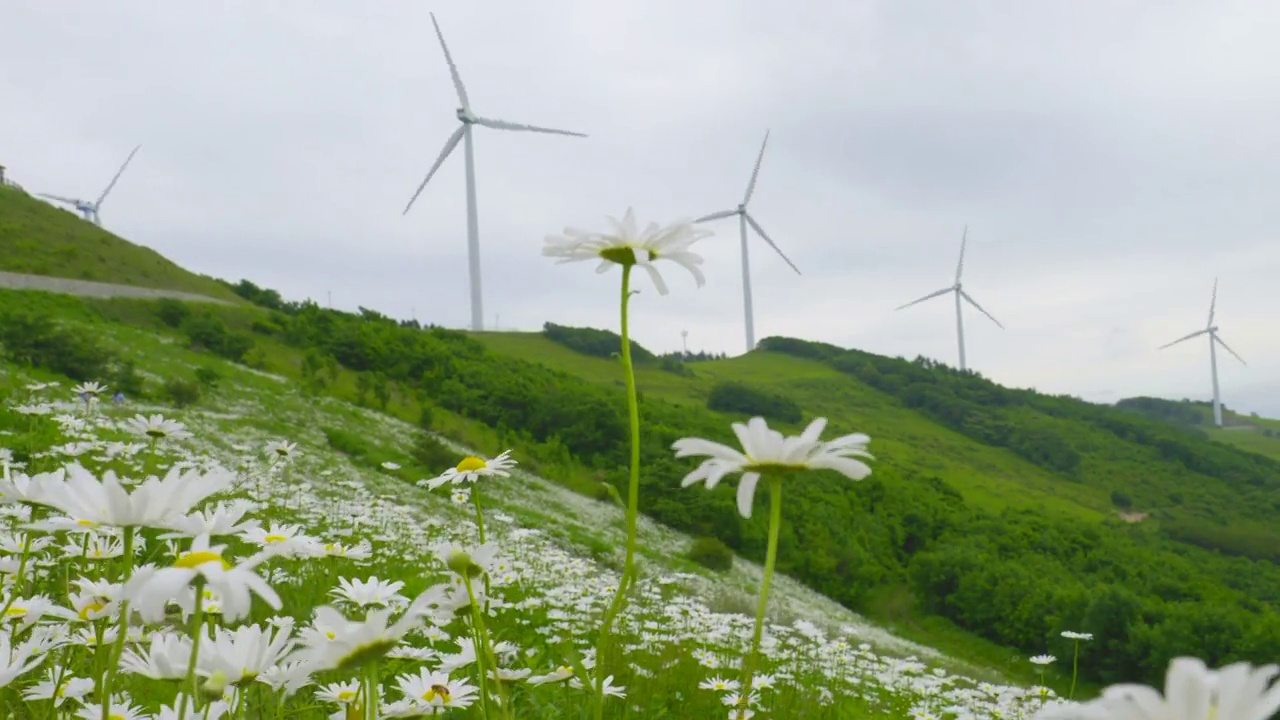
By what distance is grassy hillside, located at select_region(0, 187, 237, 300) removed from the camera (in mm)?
45469

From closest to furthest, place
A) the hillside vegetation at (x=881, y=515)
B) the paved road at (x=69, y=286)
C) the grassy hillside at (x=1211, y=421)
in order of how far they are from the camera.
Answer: the hillside vegetation at (x=881, y=515), the paved road at (x=69, y=286), the grassy hillside at (x=1211, y=421)

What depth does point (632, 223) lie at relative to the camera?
2068 millimetres

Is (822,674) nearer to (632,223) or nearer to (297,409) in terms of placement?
(632,223)

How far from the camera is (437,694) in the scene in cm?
221

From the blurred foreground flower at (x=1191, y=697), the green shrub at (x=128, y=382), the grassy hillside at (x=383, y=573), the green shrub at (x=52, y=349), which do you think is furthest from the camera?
the green shrub at (x=52, y=349)

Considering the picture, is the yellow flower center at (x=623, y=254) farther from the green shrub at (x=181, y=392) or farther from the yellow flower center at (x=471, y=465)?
the green shrub at (x=181, y=392)

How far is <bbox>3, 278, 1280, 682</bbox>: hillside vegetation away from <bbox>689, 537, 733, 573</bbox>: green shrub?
14.7ft

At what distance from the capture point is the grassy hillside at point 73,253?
149ft

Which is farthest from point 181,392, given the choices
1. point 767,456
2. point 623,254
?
point 767,456

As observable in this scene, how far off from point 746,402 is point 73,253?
4799 cm

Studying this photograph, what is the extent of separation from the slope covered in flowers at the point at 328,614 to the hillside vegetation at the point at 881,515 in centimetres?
1283

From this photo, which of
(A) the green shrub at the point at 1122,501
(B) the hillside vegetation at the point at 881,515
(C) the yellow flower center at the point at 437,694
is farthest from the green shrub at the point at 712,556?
(A) the green shrub at the point at 1122,501

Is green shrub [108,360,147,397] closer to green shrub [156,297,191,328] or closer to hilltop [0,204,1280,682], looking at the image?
hilltop [0,204,1280,682]

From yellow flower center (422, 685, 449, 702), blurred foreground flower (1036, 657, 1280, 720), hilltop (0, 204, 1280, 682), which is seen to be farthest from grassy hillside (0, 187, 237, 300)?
blurred foreground flower (1036, 657, 1280, 720)
